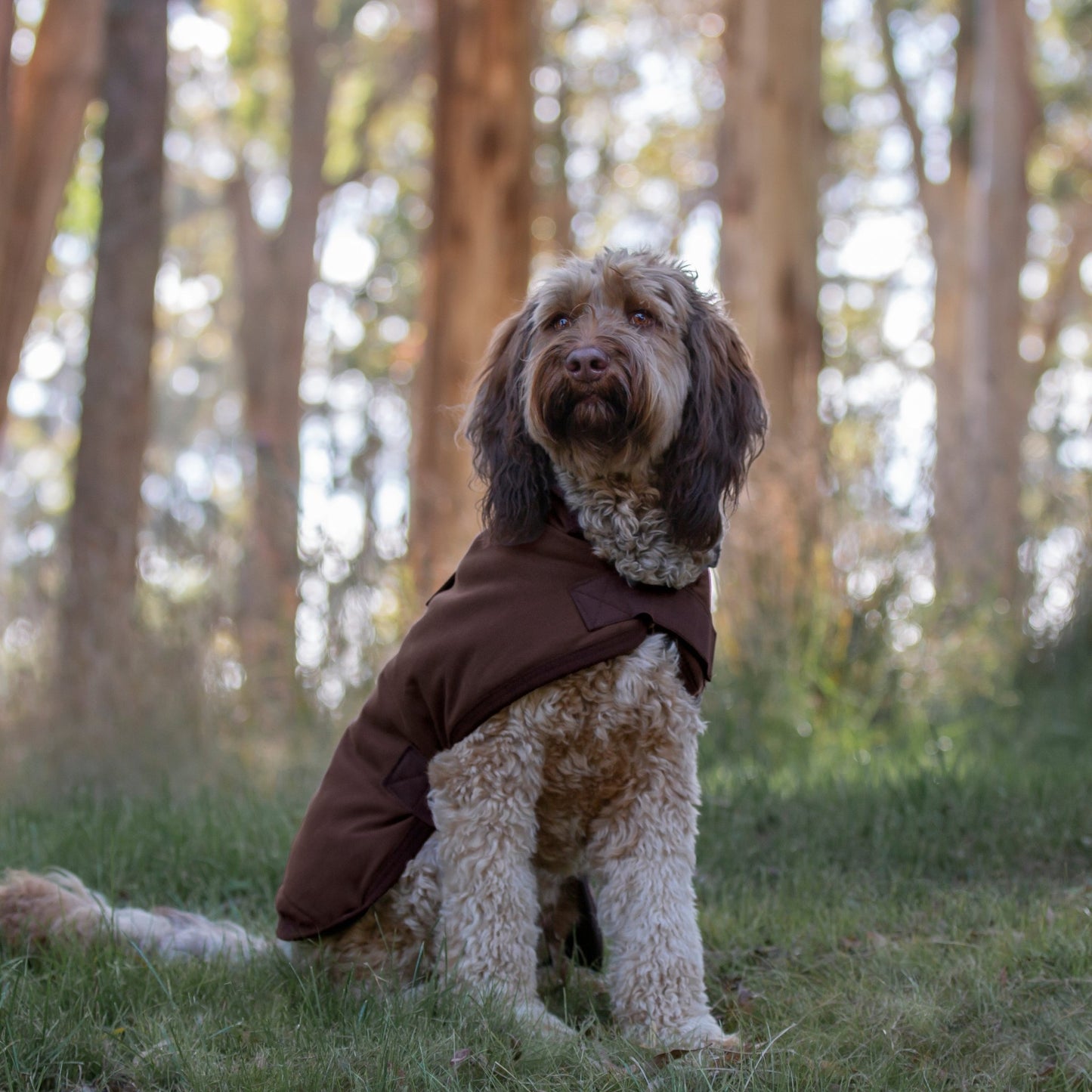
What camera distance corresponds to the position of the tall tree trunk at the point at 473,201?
1098 cm

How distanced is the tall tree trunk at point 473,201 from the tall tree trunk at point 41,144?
134 inches

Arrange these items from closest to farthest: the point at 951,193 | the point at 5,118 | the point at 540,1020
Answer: the point at 540,1020
the point at 5,118
the point at 951,193

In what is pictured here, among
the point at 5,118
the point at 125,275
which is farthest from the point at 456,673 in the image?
the point at 125,275

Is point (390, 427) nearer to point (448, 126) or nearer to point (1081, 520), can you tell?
point (448, 126)

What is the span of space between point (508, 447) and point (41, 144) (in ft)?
20.1

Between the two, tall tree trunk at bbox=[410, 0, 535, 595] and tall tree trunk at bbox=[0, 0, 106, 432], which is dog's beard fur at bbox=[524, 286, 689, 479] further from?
tall tree trunk at bbox=[410, 0, 535, 595]

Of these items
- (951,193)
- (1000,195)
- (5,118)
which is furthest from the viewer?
(951,193)

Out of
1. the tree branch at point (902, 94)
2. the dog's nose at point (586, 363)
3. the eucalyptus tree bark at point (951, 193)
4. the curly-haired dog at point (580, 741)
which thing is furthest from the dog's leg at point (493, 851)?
the tree branch at point (902, 94)

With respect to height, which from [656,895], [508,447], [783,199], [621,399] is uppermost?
[783,199]

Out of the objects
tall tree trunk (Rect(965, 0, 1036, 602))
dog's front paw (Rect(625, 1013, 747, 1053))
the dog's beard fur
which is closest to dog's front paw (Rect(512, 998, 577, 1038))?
dog's front paw (Rect(625, 1013, 747, 1053))

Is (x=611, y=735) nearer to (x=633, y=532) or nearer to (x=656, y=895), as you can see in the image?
(x=656, y=895)

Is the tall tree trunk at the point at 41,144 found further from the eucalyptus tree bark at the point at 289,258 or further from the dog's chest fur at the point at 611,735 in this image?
the dog's chest fur at the point at 611,735

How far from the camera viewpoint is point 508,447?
144 inches

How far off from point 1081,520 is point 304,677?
481 cm
